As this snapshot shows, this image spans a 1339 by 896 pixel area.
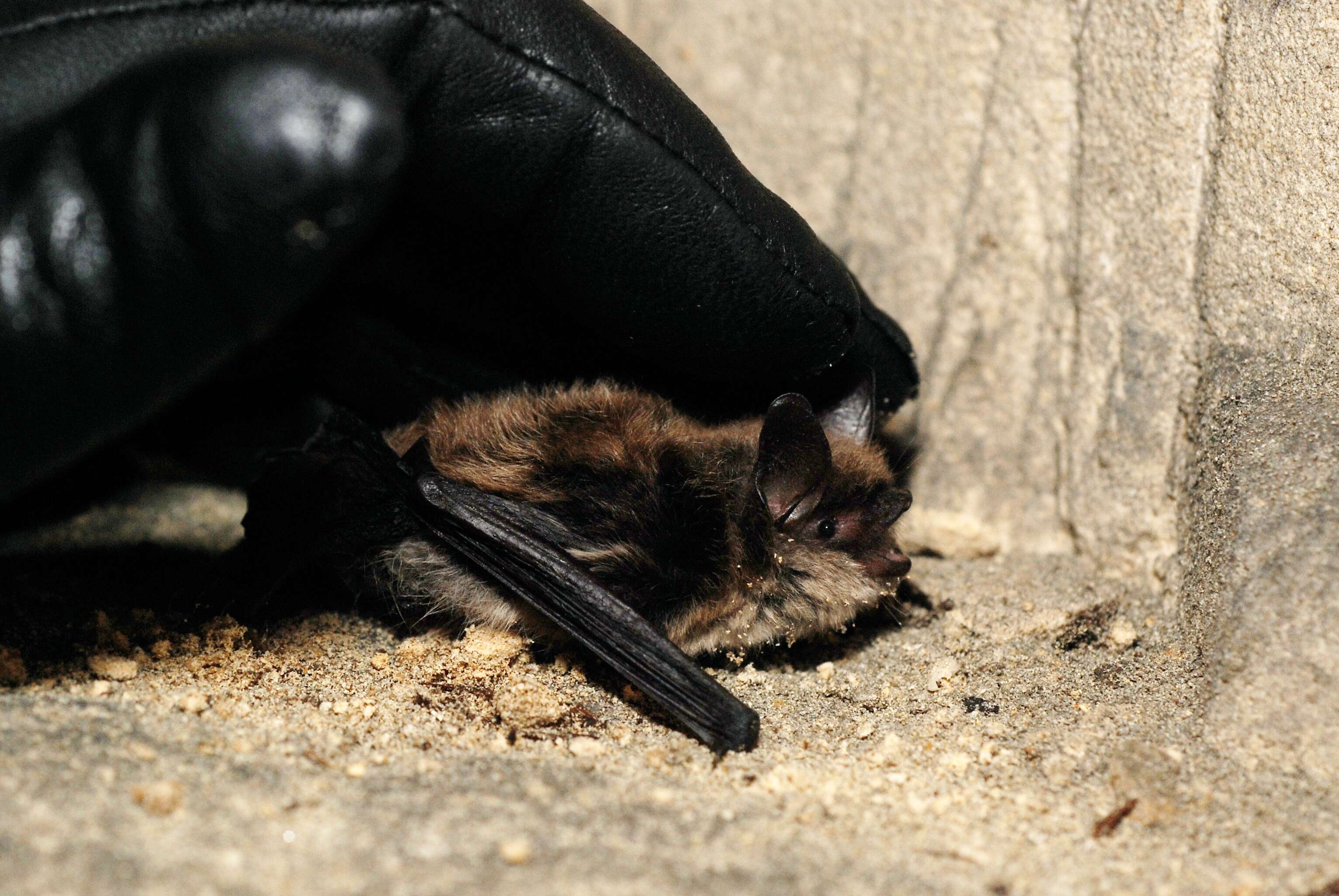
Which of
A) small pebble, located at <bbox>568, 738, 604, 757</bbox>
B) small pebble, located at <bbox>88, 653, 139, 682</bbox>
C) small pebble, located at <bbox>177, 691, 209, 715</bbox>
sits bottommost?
small pebble, located at <bbox>88, 653, 139, 682</bbox>

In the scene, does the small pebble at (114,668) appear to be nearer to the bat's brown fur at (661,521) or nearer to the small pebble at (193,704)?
the small pebble at (193,704)

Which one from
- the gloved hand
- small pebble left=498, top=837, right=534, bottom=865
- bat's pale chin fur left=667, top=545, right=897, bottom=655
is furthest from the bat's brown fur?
small pebble left=498, top=837, right=534, bottom=865

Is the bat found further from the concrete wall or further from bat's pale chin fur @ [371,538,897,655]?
the concrete wall

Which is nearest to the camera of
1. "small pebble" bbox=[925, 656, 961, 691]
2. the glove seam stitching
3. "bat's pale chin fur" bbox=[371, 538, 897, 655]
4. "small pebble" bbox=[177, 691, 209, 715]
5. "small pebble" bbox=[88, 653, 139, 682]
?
the glove seam stitching

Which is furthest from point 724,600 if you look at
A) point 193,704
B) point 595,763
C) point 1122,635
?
point 193,704

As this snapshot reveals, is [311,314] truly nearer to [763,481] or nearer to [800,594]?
[763,481]

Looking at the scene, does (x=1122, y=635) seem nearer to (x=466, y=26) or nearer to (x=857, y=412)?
(x=857, y=412)
